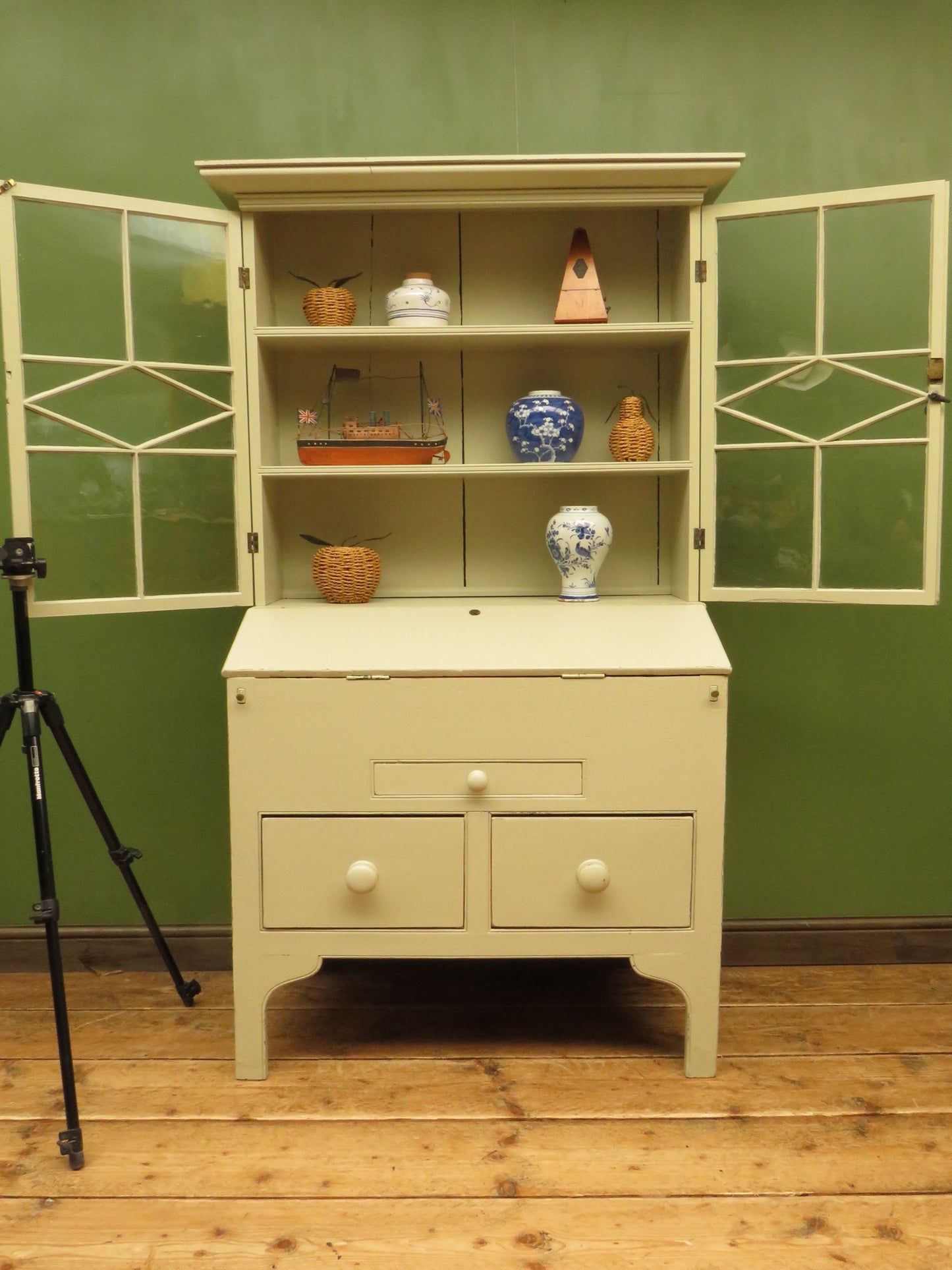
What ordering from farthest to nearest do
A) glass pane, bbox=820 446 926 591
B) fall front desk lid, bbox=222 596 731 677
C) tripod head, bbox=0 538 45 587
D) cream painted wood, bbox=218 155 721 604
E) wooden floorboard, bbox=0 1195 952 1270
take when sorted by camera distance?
cream painted wood, bbox=218 155 721 604 < glass pane, bbox=820 446 926 591 < fall front desk lid, bbox=222 596 731 677 < tripod head, bbox=0 538 45 587 < wooden floorboard, bbox=0 1195 952 1270

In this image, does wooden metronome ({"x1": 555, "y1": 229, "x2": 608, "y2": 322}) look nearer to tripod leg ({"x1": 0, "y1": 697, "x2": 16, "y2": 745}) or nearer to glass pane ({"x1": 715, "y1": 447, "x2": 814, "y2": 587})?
glass pane ({"x1": 715, "y1": 447, "x2": 814, "y2": 587})

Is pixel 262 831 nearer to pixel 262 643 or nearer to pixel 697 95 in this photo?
pixel 262 643

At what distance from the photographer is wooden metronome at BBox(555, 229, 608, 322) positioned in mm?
2164

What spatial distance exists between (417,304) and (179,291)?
21.7 inches

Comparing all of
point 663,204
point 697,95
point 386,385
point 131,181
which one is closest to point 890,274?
point 663,204

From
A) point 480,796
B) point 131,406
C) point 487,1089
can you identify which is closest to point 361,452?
point 131,406

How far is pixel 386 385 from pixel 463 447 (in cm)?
26

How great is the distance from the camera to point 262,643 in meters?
1.99

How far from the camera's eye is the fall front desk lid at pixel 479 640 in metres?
1.91

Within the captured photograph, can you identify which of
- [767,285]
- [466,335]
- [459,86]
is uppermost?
[459,86]

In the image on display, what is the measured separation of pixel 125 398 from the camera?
203 cm

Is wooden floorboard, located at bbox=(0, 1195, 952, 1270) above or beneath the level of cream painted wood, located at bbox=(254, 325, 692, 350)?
beneath

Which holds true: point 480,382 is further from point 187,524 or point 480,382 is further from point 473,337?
point 187,524

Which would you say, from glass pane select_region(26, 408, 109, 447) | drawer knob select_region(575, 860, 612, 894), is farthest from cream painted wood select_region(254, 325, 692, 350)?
drawer knob select_region(575, 860, 612, 894)
